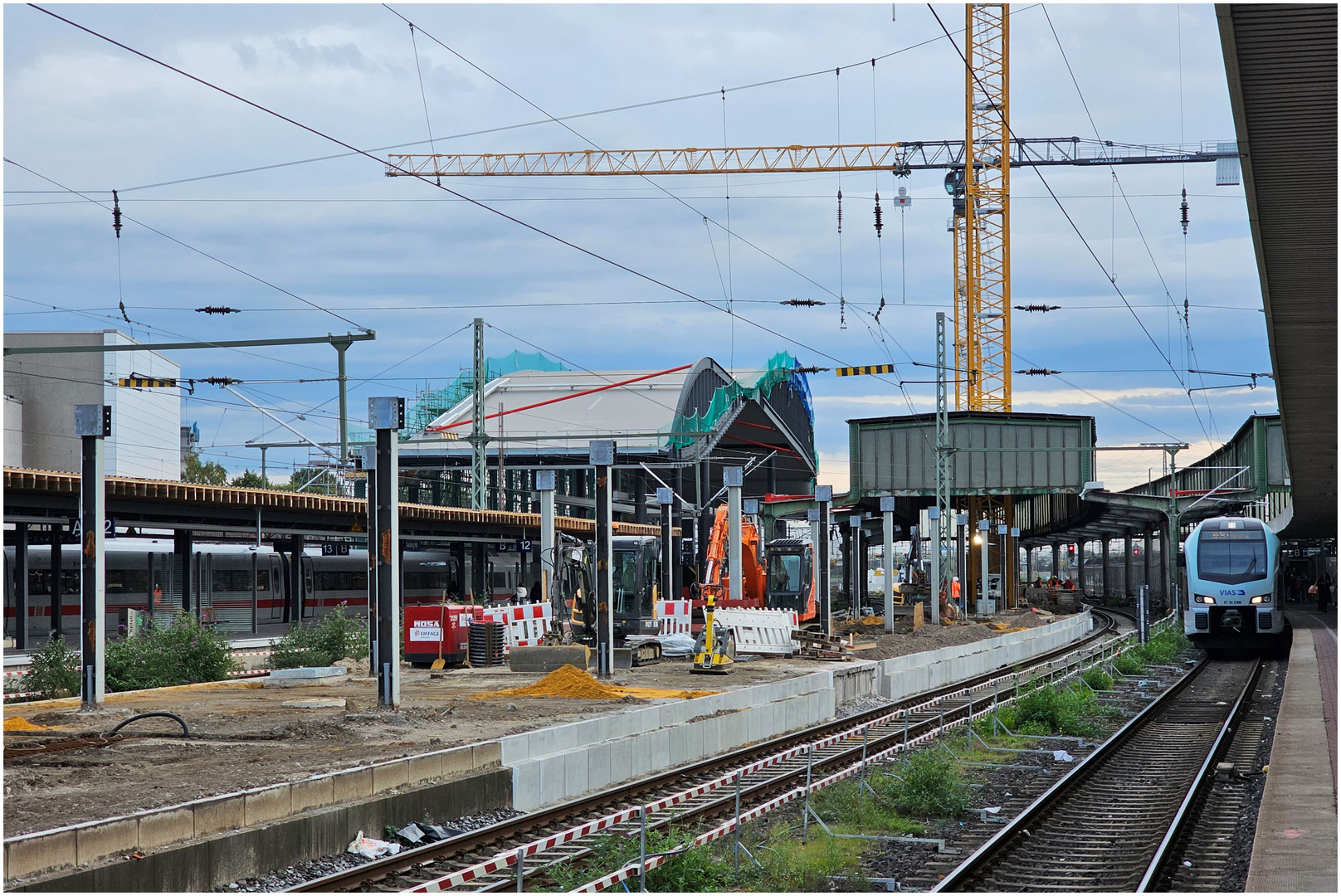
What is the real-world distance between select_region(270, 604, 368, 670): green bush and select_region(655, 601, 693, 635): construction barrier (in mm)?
6919

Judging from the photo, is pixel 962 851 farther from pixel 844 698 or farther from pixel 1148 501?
pixel 1148 501

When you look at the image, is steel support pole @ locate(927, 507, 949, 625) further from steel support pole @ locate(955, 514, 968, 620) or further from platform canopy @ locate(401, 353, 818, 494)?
platform canopy @ locate(401, 353, 818, 494)

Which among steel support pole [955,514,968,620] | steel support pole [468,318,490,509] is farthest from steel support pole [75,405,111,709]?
steel support pole [955,514,968,620]

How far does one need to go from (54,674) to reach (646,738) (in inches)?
471

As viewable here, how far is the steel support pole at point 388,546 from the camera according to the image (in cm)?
1789

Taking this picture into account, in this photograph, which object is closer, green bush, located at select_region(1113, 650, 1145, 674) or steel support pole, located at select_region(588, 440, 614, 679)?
steel support pole, located at select_region(588, 440, 614, 679)

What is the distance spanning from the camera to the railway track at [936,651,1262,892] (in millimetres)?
11188

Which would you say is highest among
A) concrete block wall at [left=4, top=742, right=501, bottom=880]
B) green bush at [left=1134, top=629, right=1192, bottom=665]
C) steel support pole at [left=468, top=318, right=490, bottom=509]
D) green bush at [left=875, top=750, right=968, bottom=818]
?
steel support pole at [left=468, top=318, right=490, bottom=509]

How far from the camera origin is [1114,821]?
45.6 feet

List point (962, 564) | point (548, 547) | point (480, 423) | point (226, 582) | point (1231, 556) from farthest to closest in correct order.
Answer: point (962, 564) → point (480, 423) → point (226, 582) → point (1231, 556) → point (548, 547)

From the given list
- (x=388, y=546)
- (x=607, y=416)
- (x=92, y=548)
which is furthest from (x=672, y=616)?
(x=607, y=416)

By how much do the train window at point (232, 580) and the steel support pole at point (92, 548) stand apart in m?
25.9

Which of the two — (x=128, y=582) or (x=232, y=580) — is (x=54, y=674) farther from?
(x=232, y=580)

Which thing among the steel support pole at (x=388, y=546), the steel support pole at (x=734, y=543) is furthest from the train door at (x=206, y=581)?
the steel support pole at (x=388, y=546)
